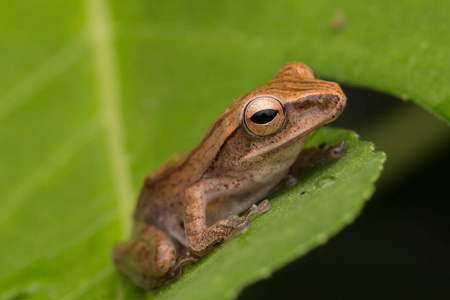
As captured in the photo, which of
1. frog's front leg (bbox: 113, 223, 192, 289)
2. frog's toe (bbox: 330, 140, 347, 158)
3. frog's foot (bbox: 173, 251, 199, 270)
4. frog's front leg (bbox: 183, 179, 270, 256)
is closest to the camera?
frog's front leg (bbox: 183, 179, 270, 256)

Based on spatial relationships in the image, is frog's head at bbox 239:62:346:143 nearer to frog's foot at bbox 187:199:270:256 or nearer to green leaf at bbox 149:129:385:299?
green leaf at bbox 149:129:385:299

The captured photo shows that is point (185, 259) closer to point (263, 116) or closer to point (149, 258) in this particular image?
point (149, 258)

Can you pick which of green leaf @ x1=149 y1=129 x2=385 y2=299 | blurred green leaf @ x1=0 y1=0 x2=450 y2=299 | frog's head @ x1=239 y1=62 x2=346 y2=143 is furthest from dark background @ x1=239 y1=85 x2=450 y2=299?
green leaf @ x1=149 y1=129 x2=385 y2=299

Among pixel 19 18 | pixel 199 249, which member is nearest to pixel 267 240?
pixel 199 249

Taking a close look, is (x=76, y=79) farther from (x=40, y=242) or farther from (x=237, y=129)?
(x=237, y=129)

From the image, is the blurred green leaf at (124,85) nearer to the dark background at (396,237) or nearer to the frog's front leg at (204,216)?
the frog's front leg at (204,216)

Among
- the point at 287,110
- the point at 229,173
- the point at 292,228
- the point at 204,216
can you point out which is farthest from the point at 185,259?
the point at 292,228
